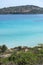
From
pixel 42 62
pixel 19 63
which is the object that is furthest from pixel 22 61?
pixel 42 62

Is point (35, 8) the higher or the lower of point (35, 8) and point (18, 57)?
the higher

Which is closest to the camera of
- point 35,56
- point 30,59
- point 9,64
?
point 9,64

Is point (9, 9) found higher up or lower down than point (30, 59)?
higher up

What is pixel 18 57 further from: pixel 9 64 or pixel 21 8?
pixel 21 8

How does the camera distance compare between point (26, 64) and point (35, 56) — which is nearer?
point (26, 64)

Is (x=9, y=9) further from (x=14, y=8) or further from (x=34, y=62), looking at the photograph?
(x=34, y=62)

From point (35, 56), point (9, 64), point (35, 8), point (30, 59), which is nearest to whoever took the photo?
point (9, 64)

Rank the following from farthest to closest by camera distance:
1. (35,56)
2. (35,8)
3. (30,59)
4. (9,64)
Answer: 1. (35,8)
2. (35,56)
3. (30,59)
4. (9,64)

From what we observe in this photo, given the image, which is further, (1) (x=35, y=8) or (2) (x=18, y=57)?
(1) (x=35, y=8)

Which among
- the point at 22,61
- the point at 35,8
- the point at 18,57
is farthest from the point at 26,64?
the point at 35,8
